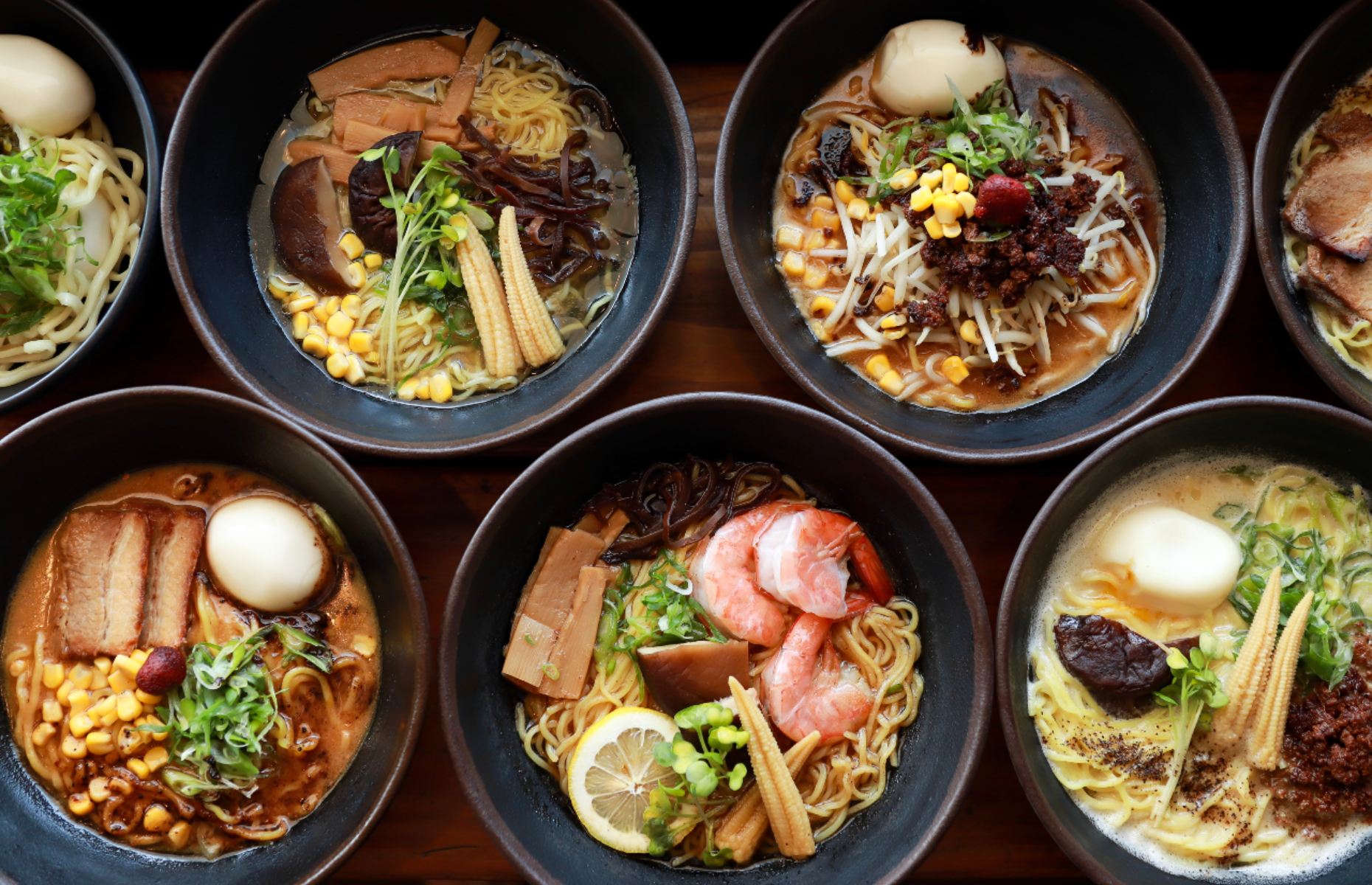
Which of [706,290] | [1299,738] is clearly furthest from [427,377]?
[1299,738]

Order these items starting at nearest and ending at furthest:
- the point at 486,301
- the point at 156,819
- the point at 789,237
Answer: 1. the point at 156,819
2. the point at 486,301
3. the point at 789,237

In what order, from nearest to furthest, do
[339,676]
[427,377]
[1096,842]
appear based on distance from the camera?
[1096,842] → [339,676] → [427,377]

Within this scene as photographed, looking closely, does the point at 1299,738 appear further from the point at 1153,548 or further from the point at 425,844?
the point at 425,844

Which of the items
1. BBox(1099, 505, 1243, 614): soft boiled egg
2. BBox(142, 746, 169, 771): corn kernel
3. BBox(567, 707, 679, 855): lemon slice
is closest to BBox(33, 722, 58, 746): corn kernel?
BBox(142, 746, 169, 771): corn kernel

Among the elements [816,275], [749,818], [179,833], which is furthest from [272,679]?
[816,275]

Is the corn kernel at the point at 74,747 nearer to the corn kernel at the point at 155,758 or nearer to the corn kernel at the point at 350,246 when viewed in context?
the corn kernel at the point at 155,758

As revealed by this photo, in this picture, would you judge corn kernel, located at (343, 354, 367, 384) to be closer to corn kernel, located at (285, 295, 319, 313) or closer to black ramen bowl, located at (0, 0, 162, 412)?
corn kernel, located at (285, 295, 319, 313)

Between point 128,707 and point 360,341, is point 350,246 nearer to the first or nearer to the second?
point 360,341
